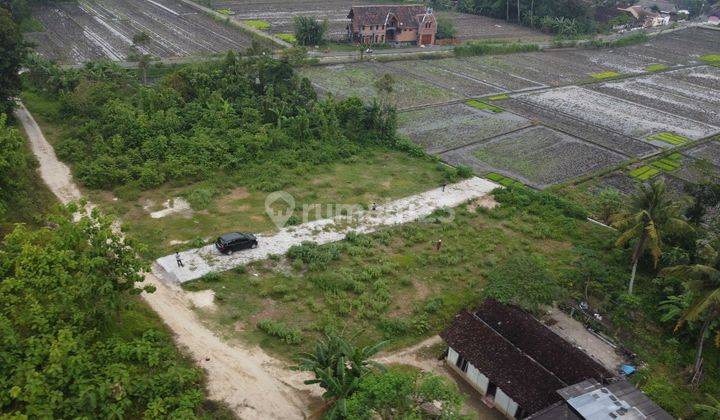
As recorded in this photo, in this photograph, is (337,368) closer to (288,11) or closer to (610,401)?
(610,401)

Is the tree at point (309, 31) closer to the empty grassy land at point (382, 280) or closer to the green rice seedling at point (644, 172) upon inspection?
the green rice seedling at point (644, 172)

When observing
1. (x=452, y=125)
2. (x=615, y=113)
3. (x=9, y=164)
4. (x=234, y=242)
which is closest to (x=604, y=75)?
(x=615, y=113)

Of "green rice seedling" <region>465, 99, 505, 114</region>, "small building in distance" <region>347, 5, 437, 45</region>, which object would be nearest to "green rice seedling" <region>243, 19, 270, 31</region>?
"small building in distance" <region>347, 5, 437, 45</region>

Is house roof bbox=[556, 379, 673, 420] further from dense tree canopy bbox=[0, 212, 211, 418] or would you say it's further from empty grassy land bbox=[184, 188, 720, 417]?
dense tree canopy bbox=[0, 212, 211, 418]

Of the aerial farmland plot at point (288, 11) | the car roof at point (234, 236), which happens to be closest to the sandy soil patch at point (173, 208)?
the car roof at point (234, 236)

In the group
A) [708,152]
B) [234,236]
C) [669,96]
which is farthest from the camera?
[669,96]

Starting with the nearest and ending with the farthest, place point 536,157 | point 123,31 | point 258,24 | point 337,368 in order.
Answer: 1. point 337,368
2. point 536,157
3. point 123,31
4. point 258,24

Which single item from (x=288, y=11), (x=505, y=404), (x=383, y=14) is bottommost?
(x=505, y=404)
